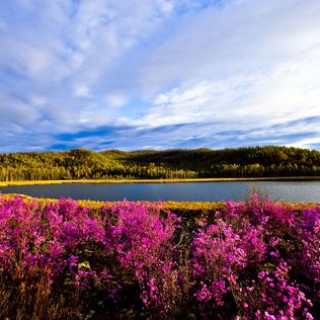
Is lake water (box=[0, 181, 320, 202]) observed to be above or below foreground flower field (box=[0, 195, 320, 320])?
below

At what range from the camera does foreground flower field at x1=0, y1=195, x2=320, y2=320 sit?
3938 mm

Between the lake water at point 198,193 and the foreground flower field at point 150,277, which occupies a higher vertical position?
the foreground flower field at point 150,277

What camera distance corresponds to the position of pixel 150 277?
4.59 m

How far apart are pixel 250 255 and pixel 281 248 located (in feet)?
7.40

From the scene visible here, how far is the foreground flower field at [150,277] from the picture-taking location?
394 centimetres

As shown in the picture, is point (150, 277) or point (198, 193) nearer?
point (150, 277)

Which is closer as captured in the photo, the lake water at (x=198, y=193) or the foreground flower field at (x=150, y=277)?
the foreground flower field at (x=150, y=277)

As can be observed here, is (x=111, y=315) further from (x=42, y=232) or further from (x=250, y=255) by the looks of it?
(x=42, y=232)

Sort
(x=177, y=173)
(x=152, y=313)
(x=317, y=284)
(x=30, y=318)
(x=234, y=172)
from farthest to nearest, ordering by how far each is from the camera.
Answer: (x=177, y=173) < (x=234, y=172) < (x=317, y=284) < (x=152, y=313) < (x=30, y=318)

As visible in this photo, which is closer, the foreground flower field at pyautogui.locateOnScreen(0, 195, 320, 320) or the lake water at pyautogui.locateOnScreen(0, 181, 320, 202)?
the foreground flower field at pyautogui.locateOnScreen(0, 195, 320, 320)

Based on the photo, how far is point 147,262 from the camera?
4887mm

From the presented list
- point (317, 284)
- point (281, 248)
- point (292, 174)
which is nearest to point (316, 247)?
point (317, 284)

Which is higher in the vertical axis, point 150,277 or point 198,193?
point 150,277

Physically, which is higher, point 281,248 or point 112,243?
point 112,243
